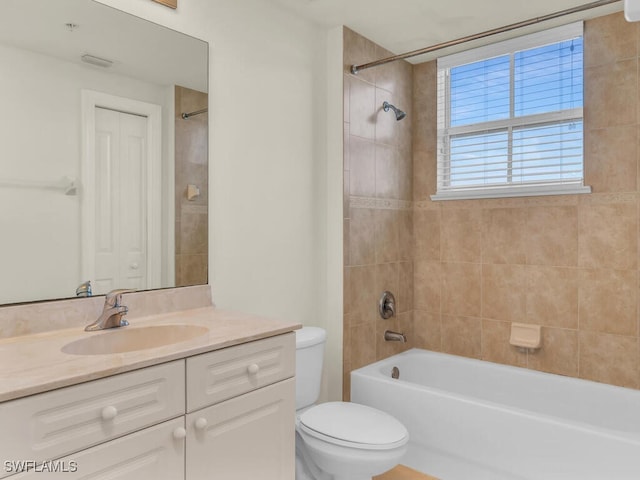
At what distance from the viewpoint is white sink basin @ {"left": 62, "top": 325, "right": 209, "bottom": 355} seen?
4.80 ft

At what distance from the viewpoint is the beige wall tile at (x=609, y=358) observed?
2.44 metres

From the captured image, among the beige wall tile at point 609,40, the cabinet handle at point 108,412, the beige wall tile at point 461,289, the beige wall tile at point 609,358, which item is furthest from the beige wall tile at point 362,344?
the beige wall tile at point 609,40

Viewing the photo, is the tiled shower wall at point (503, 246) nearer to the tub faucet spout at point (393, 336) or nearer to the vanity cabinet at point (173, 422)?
the tub faucet spout at point (393, 336)

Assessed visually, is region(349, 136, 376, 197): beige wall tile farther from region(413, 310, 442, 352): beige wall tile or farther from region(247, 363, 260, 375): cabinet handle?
region(247, 363, 260, 375): cabinet handle

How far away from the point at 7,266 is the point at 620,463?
242 cm

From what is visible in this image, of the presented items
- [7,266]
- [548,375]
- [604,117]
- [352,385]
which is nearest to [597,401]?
[548,375]

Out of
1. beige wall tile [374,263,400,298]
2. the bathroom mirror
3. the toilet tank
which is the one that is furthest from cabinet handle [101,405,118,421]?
beige wall tile [374,263,400,298]

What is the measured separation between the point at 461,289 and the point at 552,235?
67cm

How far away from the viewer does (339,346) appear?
263cm

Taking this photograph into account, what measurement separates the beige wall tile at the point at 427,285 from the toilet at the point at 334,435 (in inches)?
46.1

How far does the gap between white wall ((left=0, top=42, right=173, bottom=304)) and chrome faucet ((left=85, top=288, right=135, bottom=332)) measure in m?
0.14

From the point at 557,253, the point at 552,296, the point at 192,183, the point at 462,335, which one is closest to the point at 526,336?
the point at 552,296

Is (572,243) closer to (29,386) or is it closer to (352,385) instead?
(352,385)

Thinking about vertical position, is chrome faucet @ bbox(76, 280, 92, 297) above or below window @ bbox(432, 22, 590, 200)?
below
